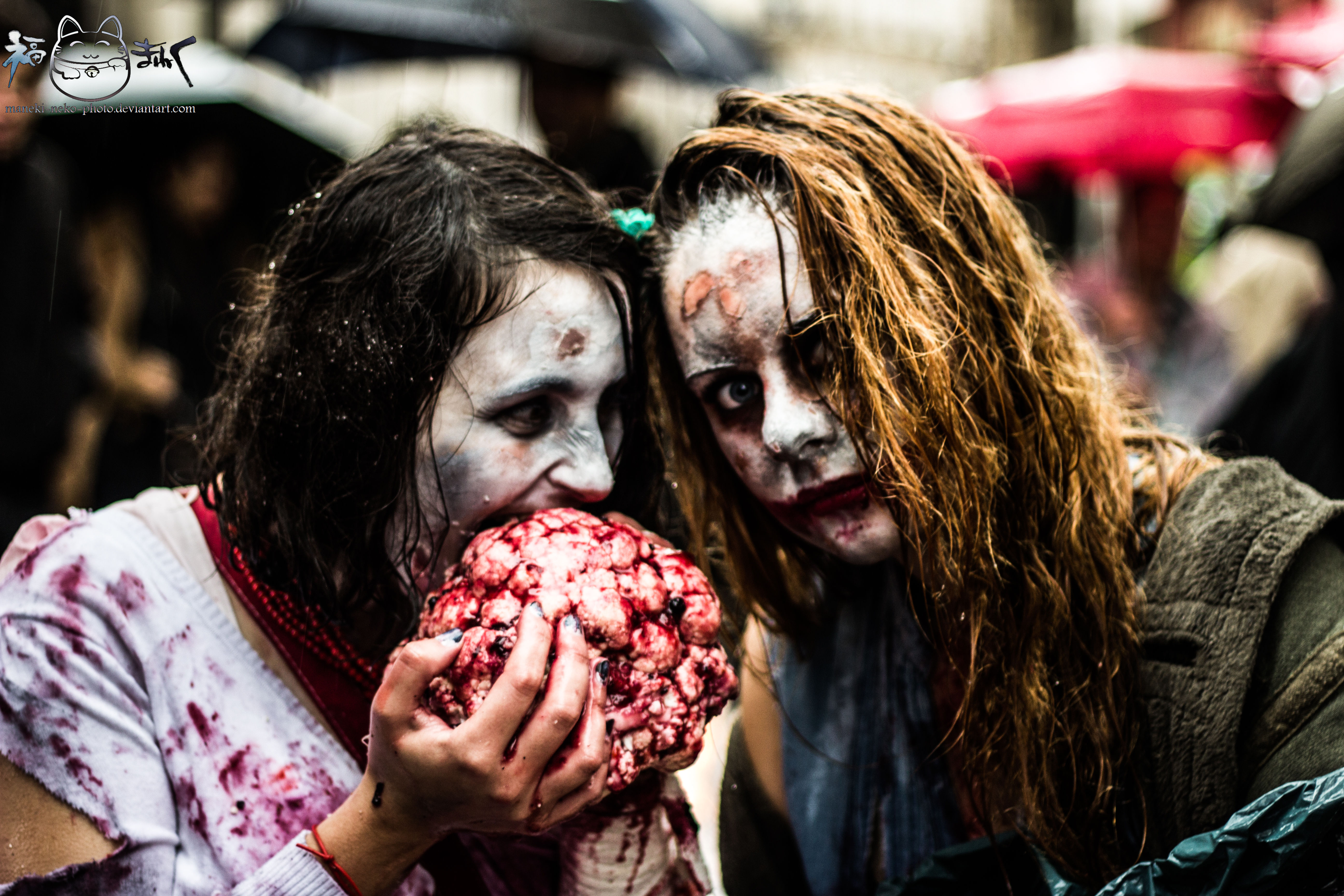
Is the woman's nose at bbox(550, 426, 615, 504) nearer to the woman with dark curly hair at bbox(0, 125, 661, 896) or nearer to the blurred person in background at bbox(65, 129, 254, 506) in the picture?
the woman with dark curly hair at bbox(0, 125, 661, 896)

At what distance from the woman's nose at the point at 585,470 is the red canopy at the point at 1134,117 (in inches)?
182

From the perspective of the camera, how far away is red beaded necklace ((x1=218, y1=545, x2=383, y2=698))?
1668 millimetres

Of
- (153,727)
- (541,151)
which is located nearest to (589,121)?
(541,151)

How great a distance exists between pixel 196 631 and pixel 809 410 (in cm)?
102

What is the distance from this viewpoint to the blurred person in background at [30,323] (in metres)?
2.90

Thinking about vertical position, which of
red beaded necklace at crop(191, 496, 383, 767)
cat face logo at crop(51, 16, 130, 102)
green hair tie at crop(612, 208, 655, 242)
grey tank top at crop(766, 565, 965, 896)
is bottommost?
grey tank top at crop(766, 565, 965, 896)

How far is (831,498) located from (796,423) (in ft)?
0.47

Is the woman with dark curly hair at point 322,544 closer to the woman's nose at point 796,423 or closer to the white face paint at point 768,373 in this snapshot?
the white face paint at point 768,373

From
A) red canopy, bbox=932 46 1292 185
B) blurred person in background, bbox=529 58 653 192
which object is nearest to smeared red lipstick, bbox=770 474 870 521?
blurred person in background, bbox=529 58 653 192

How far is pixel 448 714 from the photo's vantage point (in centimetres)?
137

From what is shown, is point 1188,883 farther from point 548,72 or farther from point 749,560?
point 548,72

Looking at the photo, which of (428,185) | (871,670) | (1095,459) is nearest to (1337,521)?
(1095,459)

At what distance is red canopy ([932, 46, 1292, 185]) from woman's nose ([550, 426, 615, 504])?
462cm

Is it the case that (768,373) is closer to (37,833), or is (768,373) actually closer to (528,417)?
(528,417)
